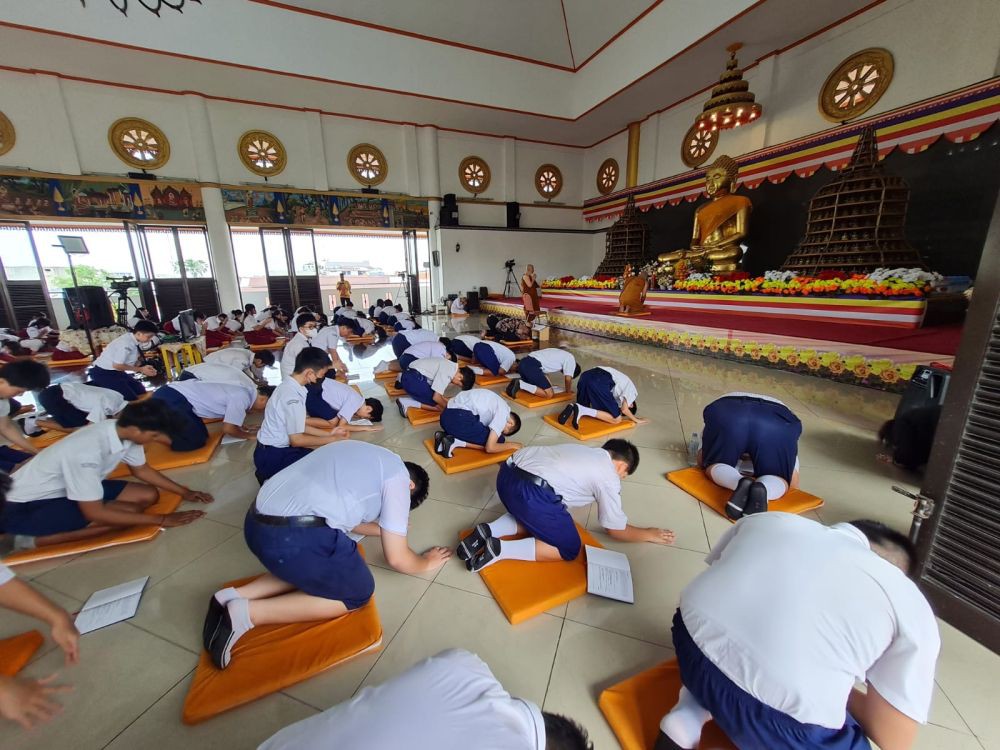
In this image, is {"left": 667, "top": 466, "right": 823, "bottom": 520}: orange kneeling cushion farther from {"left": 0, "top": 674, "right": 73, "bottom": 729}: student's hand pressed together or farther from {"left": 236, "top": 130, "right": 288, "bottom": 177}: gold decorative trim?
{"left": 236, "top": 130, "right": 288, "bottom": 177}: gold decorative trim

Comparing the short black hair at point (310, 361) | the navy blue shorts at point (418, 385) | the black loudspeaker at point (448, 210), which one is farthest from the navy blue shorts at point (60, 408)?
the black loudspeaker at point (448, 210)

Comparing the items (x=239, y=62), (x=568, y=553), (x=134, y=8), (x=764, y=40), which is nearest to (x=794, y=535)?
(x=568, y=553)

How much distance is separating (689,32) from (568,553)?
8734 millimetres

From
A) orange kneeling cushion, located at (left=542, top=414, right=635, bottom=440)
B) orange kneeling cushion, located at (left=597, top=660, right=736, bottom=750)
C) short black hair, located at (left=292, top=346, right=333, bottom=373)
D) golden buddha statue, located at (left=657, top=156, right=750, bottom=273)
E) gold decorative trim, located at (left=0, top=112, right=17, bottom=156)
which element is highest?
Result: gold decorative trim, located at (left=0, top=112, right=17, bottom=156)

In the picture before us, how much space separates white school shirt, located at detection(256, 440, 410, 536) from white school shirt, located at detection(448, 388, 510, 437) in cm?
117

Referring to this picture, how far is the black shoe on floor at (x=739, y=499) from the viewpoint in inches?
77.6

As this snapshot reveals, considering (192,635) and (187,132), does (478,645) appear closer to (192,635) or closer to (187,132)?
(192,635)

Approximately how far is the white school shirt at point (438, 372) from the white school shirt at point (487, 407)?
0.69m

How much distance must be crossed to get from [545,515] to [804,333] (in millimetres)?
4257

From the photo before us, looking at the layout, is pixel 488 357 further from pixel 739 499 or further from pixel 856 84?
pixel 856 84

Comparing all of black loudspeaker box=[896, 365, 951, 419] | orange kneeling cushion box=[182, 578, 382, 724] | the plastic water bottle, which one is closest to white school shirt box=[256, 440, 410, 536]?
orange kneeling cushion box=[182, 578, 382, 724]

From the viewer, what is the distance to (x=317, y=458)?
1.43 metres

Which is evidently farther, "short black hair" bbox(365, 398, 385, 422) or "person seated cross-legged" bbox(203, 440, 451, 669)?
"short black hair" bbox(365, 398, 385, 422)

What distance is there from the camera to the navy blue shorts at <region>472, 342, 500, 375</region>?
14.9ft
